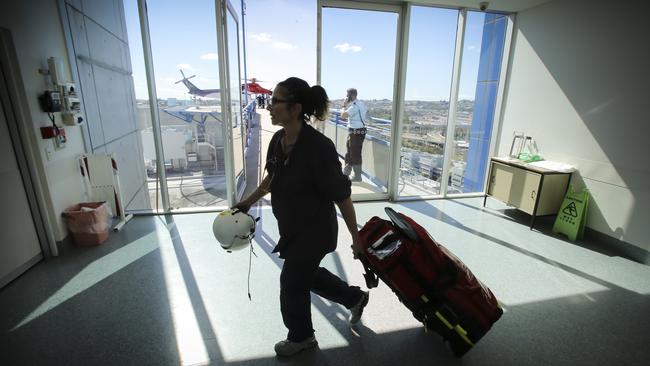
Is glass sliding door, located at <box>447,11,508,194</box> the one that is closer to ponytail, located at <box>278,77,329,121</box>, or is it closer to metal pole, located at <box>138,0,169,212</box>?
ponytail, located at <box>278,77,329,121</box>

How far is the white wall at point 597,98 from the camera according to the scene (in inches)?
110

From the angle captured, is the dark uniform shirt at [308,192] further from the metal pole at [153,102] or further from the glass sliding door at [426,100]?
the glass sliding door at [426,100]

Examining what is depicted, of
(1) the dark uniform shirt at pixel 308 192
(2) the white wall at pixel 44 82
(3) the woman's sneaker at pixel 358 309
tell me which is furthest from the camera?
(2) the white wall at pixel 44 82

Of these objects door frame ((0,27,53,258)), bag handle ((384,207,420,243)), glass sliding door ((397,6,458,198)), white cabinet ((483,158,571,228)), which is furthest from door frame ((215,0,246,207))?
white cabinet ((483,158,571,228))

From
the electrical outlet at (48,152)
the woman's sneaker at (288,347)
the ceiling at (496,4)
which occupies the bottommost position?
the woman's sneaker at (288,347)

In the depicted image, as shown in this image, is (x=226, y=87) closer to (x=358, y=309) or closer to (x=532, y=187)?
(x=358, y=309)

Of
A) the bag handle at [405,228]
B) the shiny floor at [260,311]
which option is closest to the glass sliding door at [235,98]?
the shiny floor at [260,311]

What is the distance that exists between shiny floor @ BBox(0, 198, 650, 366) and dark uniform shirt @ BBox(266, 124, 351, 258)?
28.4 inches

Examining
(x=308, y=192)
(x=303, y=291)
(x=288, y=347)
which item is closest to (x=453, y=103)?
(x=308, y=192)

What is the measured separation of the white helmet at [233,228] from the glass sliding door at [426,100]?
3.17 meters

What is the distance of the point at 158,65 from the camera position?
11.3 ft

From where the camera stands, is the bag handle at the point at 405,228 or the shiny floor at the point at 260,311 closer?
the bag handle at the point at 405,228

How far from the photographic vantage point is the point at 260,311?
6.84 ft

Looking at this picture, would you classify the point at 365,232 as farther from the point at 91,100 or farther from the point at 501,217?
the point at 91,100
